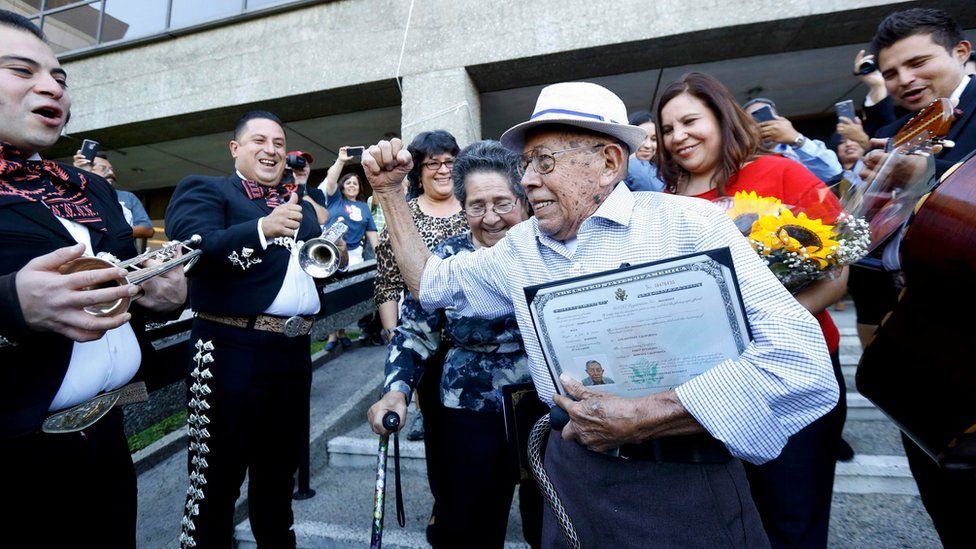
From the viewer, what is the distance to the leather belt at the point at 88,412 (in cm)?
158

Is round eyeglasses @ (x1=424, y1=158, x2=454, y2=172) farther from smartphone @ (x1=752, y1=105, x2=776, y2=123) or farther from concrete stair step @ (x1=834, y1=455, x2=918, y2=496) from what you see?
concrete stair step @ (x1=834, y1=455, x2=918, y2=496)

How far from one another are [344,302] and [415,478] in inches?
93.4

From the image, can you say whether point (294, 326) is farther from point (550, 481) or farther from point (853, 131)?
point (853, 131)

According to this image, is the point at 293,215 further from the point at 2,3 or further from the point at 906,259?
the point at 2,3

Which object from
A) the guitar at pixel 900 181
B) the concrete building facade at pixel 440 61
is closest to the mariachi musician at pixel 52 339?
the guitar at pixel 900 181

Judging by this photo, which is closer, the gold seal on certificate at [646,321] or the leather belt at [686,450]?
the gold seal on certificate at [646,321]

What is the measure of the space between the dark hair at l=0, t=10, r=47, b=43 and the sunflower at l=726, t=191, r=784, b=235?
2.59 meters

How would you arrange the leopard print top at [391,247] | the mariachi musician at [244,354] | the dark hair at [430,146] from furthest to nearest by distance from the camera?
1. the dark hair at [430,146]
2. the leopard print top at [391,247]
3. the mariachi musician at [244,354]

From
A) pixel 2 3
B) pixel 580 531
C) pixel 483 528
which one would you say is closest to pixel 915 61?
pixel 580 531

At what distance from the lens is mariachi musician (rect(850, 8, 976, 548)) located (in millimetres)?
1091

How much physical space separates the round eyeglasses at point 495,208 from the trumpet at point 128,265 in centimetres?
128

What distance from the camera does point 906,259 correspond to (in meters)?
1.23

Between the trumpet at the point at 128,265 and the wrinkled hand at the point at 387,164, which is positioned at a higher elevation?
the wrinkled hand at the point at 387,164

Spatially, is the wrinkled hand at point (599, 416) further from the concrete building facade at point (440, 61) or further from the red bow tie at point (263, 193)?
the concrete building facade at point (440, 61)
